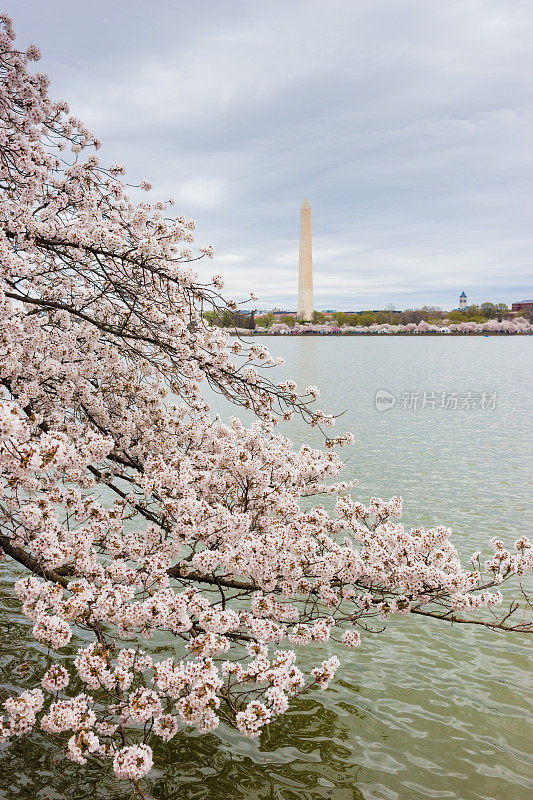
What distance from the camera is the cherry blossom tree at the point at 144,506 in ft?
16.3

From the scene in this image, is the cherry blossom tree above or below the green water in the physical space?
above

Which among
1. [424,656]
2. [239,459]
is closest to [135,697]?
[239,459]

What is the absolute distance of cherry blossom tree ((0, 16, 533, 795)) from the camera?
495cm

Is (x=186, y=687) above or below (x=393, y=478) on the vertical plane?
above

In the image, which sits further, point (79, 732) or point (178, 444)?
point (178, 444)

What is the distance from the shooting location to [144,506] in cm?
730

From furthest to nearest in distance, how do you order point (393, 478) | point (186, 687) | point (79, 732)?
1. point (393, 478)
2. point (186, 687)
3. point (79, 732)

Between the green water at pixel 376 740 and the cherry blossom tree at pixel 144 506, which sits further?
the green water at pixel 376 740

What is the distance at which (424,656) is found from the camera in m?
9.48

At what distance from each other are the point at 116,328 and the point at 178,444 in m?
1.92

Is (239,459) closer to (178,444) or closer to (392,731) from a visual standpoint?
(178,444)

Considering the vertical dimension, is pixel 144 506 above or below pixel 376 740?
above

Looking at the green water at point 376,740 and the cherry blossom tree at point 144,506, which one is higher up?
the cherry blossom tree at point 144,506

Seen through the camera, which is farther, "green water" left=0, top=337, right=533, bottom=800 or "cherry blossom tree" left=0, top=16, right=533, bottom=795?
"green water" left=0, top=337, right=533, bottom=800
